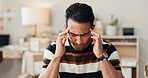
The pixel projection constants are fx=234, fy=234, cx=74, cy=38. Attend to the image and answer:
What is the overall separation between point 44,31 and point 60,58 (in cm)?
277

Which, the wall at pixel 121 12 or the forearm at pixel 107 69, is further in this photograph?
the wall at pixel 121 12

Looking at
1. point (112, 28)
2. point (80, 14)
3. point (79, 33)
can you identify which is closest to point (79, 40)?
point (79, 33)

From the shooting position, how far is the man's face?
1260 millimetres

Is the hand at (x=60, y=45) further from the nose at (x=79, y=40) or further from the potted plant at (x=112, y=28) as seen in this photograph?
the potted plant at (x=112, y=28)

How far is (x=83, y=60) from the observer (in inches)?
55.1

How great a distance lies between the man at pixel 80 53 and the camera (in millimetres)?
1274

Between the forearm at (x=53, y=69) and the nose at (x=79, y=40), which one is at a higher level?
the nose at (x=79, y=40)

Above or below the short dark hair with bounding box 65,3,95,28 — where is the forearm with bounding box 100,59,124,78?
below

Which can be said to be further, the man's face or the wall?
the wall

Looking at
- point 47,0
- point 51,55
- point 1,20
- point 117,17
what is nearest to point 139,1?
point 117,17

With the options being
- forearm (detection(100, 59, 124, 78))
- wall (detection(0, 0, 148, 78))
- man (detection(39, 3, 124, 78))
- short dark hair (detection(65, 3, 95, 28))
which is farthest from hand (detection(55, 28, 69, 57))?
wall (detection(0, 0, 148, 78))

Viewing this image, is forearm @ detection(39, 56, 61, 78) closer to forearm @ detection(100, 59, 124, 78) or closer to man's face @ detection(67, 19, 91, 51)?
man's face @ detection(67, 19, 91, 51)

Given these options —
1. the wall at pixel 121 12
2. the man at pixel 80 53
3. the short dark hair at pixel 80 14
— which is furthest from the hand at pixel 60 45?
the wall at pixel 121 12

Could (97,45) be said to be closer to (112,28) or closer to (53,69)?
(53,69)
